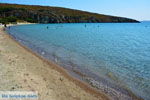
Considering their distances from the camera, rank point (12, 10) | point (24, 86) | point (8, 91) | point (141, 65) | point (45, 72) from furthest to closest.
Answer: point (12, 10), point (141, 65), point (45, 72), point (24, 86), point (8, 91)

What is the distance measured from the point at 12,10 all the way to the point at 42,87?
170370 mm

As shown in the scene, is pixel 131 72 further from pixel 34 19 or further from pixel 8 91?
pixel 34 19

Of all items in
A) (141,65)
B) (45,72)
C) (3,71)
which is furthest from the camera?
(141,65)

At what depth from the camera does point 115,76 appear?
16.6 meters

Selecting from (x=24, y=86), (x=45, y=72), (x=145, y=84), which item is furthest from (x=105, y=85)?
(x=24, y=86)

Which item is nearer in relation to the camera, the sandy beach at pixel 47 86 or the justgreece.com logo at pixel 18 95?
the justgreece.com logo at pixel 18 95

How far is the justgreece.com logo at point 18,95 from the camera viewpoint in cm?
962

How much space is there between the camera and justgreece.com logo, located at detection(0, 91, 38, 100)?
31.6 ft

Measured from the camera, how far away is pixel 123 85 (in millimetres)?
14508

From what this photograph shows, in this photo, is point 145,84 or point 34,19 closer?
point 145,84

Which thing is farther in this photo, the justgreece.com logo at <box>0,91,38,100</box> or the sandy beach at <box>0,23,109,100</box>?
the sandy beach at <box>0,23,109,100</box>

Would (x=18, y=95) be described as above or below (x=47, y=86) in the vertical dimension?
above

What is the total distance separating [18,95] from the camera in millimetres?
9891

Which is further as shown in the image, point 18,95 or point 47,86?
point 47,86
